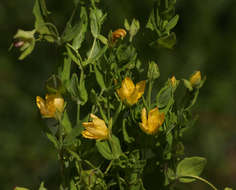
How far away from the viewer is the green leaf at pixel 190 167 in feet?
2.06

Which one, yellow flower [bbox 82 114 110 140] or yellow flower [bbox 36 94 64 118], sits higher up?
yellow flower [bbox 36 94 64 118]

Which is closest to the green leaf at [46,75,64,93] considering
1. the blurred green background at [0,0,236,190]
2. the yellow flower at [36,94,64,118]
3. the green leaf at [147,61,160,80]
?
the yellow flower at [36,94,64,118]

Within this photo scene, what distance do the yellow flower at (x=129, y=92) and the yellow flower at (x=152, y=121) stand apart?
2 centimetres

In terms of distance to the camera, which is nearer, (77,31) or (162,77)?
(77,31)

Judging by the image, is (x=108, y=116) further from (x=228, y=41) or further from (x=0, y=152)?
(x=228, y=41)

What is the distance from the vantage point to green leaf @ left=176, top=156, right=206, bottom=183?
24.8 inches

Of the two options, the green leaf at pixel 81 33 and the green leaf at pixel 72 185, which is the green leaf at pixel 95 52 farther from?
the green leaf at pixel 72 185

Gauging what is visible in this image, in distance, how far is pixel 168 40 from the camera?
23.4 inches

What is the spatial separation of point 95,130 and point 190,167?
167 mm

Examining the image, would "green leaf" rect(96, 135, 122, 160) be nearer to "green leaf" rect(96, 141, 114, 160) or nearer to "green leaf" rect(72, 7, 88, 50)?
"green leaf" rect(96, 141, 114, 160)

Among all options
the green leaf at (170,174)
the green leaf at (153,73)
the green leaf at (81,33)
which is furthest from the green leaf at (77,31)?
the green leaf at (170,174)

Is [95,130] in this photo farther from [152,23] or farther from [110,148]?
[152,23]

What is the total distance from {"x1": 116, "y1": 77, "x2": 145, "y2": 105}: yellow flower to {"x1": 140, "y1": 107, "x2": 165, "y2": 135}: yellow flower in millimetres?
24

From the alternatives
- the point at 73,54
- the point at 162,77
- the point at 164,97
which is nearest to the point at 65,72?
the point at 73,54
